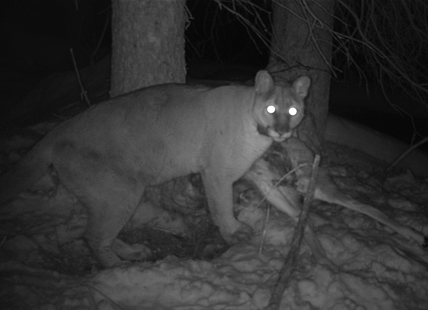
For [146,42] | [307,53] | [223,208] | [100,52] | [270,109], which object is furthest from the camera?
[100,52]

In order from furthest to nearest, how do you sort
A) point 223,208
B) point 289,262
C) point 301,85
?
point 223,208, point 301,85, point 289,262

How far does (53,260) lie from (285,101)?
264 cm

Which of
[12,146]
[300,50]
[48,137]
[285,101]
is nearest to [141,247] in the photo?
[48,137]

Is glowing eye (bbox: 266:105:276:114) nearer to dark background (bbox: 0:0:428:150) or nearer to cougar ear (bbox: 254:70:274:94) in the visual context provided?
cougar ear (bbox: 254:70:274:94)

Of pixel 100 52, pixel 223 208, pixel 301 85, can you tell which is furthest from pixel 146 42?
pixel 100 52

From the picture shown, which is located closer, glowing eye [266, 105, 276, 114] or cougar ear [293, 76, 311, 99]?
glowing eye [266, 105, 276, 114]

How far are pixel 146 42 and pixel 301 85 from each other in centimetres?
176

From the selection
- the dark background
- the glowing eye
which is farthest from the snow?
the dark background

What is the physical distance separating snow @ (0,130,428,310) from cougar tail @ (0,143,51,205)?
0.45 meters

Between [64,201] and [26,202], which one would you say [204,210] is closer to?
[64,201]

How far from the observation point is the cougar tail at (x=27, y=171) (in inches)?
149

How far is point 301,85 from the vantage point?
399cm

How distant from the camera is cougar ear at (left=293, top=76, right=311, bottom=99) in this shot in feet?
13.0

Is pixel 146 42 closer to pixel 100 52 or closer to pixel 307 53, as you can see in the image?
pixel 307 53
